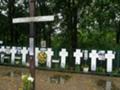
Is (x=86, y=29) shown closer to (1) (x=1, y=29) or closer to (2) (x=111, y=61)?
(1) (x=1, y=29)

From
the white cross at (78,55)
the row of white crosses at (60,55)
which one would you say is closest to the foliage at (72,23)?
the row of white crosses at (60,55)

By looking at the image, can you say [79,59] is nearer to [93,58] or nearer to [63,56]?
[93,58]

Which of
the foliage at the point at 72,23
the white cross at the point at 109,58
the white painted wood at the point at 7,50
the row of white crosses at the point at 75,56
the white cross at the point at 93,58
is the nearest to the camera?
the white cross at the point at 109,58

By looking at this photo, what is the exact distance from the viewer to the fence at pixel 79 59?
1672cm

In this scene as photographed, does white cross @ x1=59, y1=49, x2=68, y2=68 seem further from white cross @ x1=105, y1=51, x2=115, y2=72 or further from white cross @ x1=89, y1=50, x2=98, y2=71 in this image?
white cross @ x1=105, y1=51, x2=115, y2=72

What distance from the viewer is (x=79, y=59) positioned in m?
17.4

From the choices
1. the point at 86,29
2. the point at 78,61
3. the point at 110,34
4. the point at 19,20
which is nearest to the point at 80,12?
the point at 86,29

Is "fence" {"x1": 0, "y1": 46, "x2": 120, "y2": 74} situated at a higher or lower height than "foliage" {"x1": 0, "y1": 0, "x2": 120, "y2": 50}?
lower

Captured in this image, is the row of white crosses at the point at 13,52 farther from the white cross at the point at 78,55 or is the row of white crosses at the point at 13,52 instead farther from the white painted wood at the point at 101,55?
the white painted wood at the point at 101,55

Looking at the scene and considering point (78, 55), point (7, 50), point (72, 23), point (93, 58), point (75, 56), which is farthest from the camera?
point (72, 23)

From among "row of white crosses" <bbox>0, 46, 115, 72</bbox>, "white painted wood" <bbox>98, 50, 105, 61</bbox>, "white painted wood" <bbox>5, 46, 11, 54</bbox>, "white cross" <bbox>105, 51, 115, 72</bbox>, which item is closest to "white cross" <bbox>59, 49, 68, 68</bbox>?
"row of white crosses" <bbox>0, 46, 115, 72</bbox>

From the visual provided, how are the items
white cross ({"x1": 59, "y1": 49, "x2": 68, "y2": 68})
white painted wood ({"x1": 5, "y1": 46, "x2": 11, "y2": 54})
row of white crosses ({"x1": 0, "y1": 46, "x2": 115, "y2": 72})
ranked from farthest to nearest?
white painted wood ({"x1": 5, "y1": 46, "x2": 11, "y2": 54}) < white cross ({"x1": 59, "y1": 49, "x2": 68, "y2": 68}) < row of white crosses ({"x1": 0, "y1": 46, "x2": 115, "y2": 72})

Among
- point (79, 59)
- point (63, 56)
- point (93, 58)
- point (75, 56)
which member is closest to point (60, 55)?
point (63, 56)

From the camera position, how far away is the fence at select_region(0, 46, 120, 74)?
16.7 m
